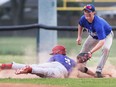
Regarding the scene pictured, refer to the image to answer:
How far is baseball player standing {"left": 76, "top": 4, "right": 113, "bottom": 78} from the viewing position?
10078 millimetres

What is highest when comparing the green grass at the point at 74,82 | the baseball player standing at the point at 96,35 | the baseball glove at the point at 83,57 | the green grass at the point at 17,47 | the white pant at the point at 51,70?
the baseball player standing at the point at 96,35

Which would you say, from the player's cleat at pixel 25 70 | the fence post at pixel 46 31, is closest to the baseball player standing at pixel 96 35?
the player's cleat at pixel 25 70

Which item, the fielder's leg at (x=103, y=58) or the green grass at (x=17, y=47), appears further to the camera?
the green grass at (x=17, y=47)

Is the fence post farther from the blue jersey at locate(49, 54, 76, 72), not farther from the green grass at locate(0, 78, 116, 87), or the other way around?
the green grass at locate(0, 78, 116, 87)

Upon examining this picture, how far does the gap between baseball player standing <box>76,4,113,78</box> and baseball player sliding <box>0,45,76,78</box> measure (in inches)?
18.3

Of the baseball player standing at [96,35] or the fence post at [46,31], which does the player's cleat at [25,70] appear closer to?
the baseball player standing at [96,35]

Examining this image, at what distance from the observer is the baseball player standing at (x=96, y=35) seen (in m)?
10.1

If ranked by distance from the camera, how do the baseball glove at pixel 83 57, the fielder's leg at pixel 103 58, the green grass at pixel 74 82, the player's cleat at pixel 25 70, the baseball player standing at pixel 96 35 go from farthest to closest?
the fielder's leg at pixel 103 58 < the baseball player standing at pixel 96 35 < the baseball glove at pixel 83 57 < the player's cleat at pixel 25 70 < the green grass at pixel 74 82

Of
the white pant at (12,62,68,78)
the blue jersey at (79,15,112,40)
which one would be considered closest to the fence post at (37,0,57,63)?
the blue jersey at (79,15,112,40)

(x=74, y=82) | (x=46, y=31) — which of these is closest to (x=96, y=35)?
(x=74, y=82)

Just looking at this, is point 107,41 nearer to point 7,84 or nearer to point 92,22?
point 92,22

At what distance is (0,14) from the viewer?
39.9 metres

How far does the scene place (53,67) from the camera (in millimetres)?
9766

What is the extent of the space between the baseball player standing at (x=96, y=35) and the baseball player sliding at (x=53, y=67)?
47cm
